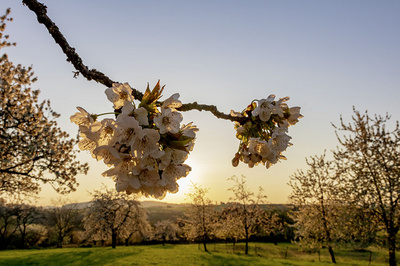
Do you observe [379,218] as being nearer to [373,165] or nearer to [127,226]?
[373,165]

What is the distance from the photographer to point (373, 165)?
1545 cm

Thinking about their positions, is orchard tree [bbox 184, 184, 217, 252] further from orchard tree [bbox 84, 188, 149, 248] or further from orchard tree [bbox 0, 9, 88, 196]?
orchard tree [bbox 0, 9, 88, 196]

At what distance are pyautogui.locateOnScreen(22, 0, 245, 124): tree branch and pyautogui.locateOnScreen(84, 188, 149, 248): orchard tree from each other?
3501 centimetres

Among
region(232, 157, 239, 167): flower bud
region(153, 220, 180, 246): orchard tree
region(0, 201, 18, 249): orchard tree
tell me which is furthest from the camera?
region(153, 220, 180, 246): orchard tree

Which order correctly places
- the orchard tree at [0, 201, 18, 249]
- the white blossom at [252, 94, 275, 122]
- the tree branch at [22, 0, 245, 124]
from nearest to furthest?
the tree branch at [22, 0, 245, 124] → the white blossom at [252, 94, 275, 122] → the orchard tree at [0, 201, 18, 249]

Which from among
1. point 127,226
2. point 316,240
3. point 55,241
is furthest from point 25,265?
point 55,241

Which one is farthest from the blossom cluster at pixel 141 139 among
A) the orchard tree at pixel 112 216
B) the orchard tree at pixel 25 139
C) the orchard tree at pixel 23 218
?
the orchard tree at pixel 23 218

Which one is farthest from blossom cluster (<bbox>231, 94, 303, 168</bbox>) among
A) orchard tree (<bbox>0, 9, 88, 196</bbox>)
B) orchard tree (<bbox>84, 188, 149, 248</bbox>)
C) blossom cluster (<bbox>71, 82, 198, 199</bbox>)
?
orchard tree (<bbox>84, 188, 149, 248</bbox>)

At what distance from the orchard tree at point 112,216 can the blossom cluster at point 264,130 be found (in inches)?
1379

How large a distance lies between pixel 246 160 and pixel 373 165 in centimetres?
1788

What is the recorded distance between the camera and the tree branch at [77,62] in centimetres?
106

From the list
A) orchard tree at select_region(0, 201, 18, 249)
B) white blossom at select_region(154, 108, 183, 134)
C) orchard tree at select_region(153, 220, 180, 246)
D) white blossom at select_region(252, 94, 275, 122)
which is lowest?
orchard tree at select_region(153, 220, 180, 246)

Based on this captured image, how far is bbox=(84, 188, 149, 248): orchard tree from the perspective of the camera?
114ft

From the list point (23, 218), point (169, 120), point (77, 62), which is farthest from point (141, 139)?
point (23, 218)
